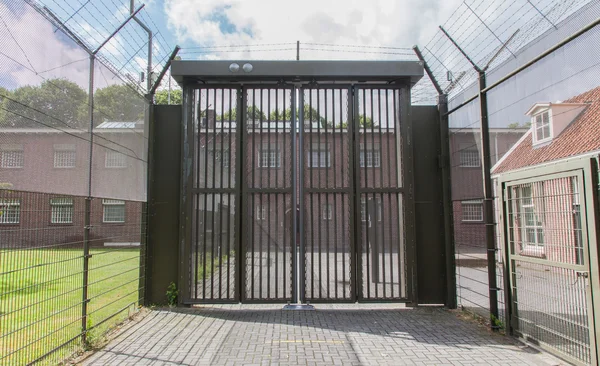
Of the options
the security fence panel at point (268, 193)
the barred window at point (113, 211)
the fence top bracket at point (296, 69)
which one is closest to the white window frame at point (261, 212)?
the security fence panel at point (268, 193)

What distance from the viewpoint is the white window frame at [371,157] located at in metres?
6.74

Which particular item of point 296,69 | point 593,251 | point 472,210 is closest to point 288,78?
point 296,69

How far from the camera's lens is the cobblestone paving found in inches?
172

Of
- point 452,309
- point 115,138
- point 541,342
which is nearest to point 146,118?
point 115,138

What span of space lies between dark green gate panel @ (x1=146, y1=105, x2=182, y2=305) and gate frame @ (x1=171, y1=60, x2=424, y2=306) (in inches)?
9.0

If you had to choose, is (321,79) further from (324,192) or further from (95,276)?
(95,276)

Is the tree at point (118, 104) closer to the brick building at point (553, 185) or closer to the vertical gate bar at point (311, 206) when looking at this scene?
the vertical gate bar at point (311, 206)

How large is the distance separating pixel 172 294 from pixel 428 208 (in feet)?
14.9

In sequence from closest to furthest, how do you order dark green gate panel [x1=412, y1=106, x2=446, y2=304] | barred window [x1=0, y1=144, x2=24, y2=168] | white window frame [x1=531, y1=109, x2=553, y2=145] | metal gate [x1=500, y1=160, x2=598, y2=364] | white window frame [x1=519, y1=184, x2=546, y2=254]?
barred window [x1=0, y1=144, x2=24, y2=168] → metal gate [x1=500, y1=160, x2=598, y2=364] → white window frame [x1=531, y1=109, x2=553, y2=145] → white window frame [x1=519, y1=184, x2=546, y2=254] → dark green gate panel [x1=412, y1=106, x2=446, y2=304]

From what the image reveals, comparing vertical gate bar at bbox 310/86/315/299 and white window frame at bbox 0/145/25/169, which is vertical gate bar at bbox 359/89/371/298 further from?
white window frame at bbox 0/145/25/169

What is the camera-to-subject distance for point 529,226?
183 inches

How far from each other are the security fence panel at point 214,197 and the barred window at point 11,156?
332 centimetres

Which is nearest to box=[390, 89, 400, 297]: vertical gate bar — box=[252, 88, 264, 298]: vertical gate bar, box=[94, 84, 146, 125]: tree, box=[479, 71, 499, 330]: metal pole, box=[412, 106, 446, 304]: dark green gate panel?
box=[412, 106, 446, 304]: dark green gate panel

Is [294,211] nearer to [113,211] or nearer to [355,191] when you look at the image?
[355,191]
